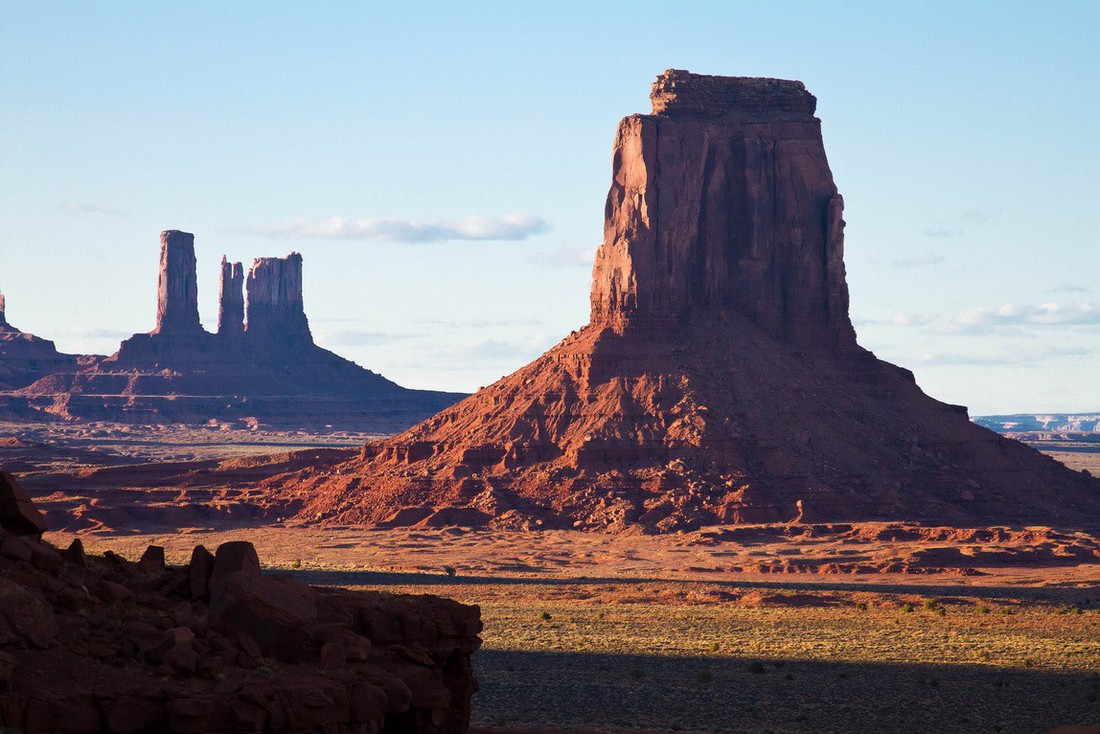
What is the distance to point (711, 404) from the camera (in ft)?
312

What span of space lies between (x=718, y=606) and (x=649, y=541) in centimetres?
2602

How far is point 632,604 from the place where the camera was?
6028 centimetres

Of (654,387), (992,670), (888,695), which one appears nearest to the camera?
(888,695)

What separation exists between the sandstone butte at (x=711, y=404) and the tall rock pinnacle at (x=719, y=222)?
124 mm

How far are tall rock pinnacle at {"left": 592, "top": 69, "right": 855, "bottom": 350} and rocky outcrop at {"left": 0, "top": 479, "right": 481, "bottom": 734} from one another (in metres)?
80.1

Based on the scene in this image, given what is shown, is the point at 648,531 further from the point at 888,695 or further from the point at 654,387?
the point at 888,695

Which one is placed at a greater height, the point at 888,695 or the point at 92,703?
the point at 92,703

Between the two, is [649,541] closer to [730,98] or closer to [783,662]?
[730,98]

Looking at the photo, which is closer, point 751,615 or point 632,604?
point 751,615

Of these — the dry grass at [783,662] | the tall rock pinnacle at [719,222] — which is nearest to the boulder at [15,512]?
the dry grass at [783,662]

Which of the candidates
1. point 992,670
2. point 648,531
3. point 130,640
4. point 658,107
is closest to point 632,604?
point 992,670

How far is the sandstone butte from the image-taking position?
299 ft

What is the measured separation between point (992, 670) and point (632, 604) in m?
21.0

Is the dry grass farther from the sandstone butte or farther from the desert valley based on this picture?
the sandstone butte
